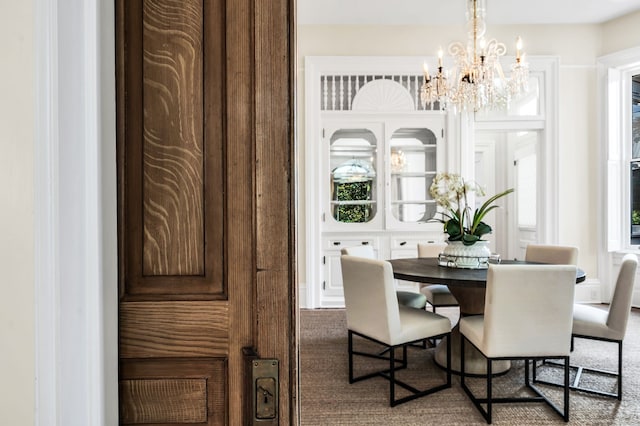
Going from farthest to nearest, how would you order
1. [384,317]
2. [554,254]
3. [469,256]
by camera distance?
[554,254]
[469,256]
[384,317]

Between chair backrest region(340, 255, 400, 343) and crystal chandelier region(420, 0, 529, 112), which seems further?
crystal chandelier region(420, 0, 529, 112)

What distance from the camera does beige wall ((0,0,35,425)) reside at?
61 centimetres

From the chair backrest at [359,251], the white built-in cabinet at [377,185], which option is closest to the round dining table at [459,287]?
the chair backrest at [359,251]

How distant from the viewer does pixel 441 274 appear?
260 cm

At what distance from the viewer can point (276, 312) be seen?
2.51 ft

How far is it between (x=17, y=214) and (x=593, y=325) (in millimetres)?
2930

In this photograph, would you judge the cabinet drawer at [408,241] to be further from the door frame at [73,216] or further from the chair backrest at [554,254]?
the door frame at [73,216]

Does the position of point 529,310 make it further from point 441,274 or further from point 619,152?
point 619,152

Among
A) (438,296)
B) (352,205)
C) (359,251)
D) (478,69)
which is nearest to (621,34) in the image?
(478,69)

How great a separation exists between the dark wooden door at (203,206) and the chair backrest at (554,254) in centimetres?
320

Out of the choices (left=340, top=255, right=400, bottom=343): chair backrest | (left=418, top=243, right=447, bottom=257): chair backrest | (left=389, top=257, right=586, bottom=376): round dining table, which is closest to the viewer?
(left=340, top=255, right=400, bottom=343): chair backrest

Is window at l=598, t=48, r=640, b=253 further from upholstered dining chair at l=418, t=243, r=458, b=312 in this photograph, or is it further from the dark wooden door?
the dark wooden door

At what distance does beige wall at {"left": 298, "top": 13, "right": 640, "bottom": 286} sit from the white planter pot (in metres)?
2.10

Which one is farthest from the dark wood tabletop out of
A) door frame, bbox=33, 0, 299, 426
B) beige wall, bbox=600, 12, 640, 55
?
beige wall, bbox=600, 12, 640, 55
